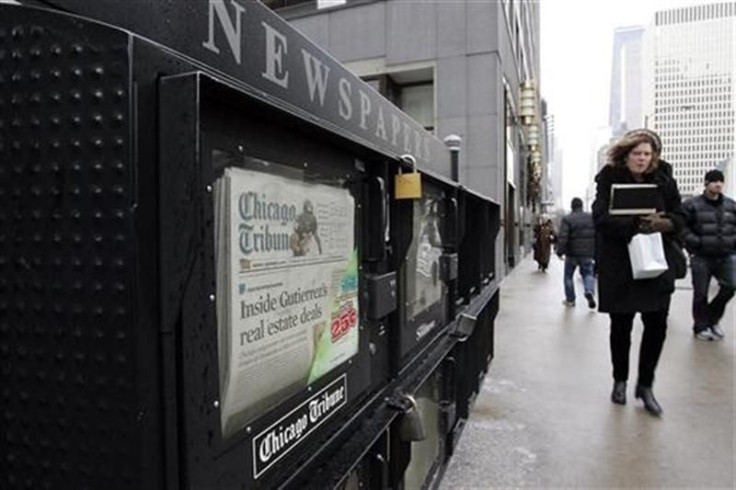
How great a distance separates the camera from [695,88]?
11.0 m

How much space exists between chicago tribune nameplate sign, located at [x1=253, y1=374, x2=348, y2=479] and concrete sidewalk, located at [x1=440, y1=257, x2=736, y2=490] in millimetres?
1552

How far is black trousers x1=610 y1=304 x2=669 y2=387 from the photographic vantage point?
3.56 m

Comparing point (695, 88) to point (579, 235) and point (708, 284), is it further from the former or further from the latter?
point (708, 284)

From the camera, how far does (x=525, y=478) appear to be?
9.20ft

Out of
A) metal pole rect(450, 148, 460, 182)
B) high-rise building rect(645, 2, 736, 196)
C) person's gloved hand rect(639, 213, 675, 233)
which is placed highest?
high-rise building rect(645, 2, 736, 196)

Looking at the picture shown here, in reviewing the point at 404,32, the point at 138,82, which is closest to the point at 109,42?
the point at 138,82

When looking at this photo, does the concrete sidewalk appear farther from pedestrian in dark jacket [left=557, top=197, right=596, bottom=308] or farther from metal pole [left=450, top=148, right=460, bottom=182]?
pedestrian in dark jacket [left=557, top=197, right=596, bottom=308]

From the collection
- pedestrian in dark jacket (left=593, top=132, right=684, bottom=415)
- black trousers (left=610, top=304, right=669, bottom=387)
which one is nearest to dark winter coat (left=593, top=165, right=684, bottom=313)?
pedestrian in dark jacket (left=593, top=132, right=684, bottom=415)

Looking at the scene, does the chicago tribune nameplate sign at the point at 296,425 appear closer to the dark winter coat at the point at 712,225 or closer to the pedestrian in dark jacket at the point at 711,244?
the dark winter coat at the point at 712,225

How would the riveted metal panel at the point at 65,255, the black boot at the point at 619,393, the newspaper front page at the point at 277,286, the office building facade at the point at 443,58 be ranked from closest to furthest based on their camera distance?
the riveted metal panel at the point at 65,255
the newspaper front page at the point at 277,286
the black boot at the point at 619,393
the office building facade at the point at 443,58

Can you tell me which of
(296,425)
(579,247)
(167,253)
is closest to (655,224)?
(296,425)

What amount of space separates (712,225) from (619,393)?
287 centimetres

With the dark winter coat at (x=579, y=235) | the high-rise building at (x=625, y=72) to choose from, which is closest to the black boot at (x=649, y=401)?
the dark winter coat at (x=579, y=235)

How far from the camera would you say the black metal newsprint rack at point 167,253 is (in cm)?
80
